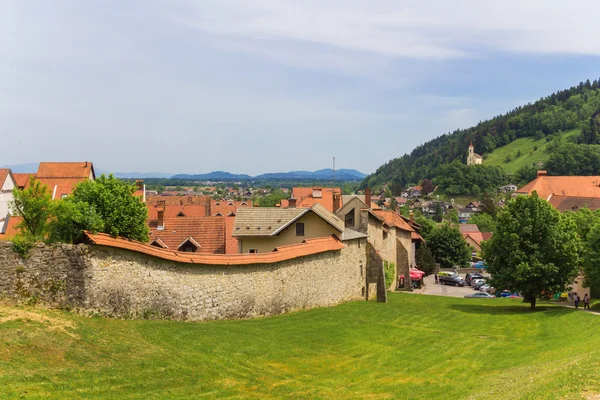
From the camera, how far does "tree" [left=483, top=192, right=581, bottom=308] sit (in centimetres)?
3653

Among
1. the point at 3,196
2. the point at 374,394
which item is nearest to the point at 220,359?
the point at 374,394

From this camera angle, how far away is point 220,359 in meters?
17.3

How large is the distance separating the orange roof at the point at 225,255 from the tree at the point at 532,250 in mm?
12248

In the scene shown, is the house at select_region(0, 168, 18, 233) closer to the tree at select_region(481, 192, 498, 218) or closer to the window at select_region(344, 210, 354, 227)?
the window at select_region(344, 210, 354, 227)

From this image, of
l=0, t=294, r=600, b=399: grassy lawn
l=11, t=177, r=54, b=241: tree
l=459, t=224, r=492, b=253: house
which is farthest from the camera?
l=459, t=224, r=492, b=253: house

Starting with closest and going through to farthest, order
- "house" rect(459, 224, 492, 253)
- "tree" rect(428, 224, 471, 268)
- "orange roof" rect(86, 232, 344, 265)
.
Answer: "orange roof" rect(86, 232, 344, 265), "tree" rect(428, 224, 471, 268), "house" rect(459, 224, 492, 253)

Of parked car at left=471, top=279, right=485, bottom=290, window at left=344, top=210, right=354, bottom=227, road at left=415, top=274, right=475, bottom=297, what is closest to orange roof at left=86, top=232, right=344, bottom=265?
window at left=344, top=210, right=354, bottom=227

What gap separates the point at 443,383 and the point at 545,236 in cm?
2353

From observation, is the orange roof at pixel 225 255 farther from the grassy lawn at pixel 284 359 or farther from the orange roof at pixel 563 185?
the orange roof at pixel 563 185

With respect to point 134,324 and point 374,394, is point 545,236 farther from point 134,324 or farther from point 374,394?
point 134,324

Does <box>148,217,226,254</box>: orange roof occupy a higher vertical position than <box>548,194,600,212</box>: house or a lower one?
lower

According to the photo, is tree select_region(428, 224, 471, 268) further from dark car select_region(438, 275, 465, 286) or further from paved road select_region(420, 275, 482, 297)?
dark car select_region(438, 275, 465, 286)

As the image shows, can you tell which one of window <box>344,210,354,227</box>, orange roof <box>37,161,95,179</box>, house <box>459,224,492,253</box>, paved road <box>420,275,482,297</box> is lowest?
paved road <box>420,275,482,297</box>

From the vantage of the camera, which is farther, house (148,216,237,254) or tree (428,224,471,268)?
tree (428,224,471,268)
